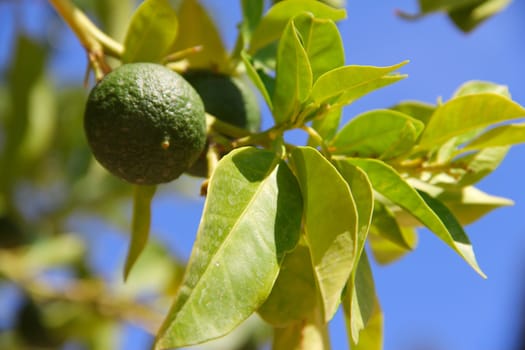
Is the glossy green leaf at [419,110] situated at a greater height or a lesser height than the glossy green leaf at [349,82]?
lesser

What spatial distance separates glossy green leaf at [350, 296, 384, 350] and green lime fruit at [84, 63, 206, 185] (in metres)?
0.42

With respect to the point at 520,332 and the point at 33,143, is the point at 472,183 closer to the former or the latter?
the point at 33,143

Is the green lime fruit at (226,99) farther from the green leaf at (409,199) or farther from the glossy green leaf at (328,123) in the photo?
the green leaf at (409,199)

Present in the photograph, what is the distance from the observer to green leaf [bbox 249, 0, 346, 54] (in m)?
1.42

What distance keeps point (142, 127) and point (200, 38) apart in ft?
1.58

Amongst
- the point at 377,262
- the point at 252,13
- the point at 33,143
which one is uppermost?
the point at 252,13

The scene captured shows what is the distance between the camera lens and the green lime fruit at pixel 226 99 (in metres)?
1.58

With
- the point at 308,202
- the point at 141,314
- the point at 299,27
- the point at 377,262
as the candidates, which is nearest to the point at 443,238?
the point at 308,202

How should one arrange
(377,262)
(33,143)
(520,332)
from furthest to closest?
1. (520,332)
2. (33,143)
3. (377,262)

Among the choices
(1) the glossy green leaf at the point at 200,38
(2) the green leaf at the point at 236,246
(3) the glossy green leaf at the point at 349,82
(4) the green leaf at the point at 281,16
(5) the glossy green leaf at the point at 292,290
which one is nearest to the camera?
(2) the green leaf at the point at 236,246

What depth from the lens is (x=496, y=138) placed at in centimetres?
137

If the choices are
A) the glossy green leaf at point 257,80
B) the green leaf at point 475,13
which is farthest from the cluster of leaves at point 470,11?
the glossy green leaf at point 257,80

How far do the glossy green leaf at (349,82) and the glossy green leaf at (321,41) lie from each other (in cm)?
6

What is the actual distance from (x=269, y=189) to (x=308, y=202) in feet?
0.22
